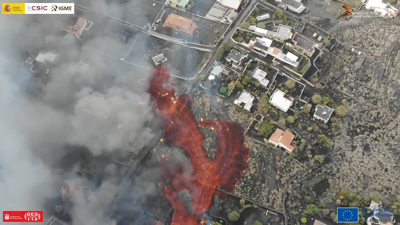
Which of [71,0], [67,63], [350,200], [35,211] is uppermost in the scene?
[71,0]

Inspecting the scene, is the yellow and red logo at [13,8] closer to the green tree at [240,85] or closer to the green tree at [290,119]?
the green tree at [240,85]

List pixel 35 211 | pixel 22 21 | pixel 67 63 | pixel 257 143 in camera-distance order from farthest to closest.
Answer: pixel 22 21, pixel 67 63, pixel 257 143, pixel 35 211

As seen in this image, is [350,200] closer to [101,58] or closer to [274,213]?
[274,213]

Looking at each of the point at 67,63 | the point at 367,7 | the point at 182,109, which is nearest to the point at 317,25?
the point at 367,7

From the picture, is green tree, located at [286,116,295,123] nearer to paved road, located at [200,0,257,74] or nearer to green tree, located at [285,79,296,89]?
green tree, located at [285,79,296,89]

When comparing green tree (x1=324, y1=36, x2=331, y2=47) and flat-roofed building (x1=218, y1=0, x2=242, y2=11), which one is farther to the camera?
flat-roofed building (x1=218, y1=0, x2=242, y2=11)

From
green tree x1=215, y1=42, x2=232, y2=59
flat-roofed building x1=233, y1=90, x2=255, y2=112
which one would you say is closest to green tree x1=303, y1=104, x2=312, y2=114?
flat-roofed building x1=233, y1=90, x2=255, y2=112
